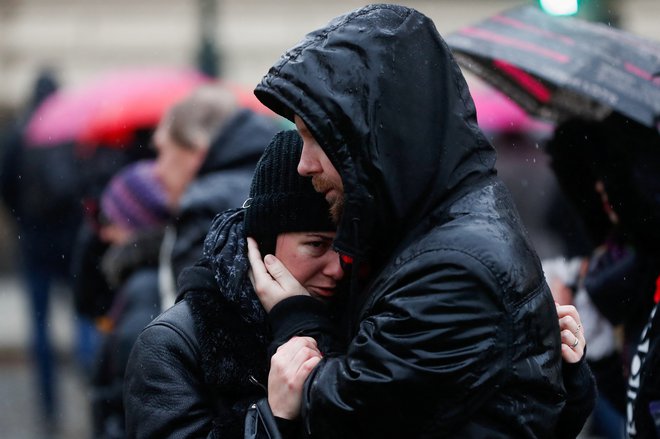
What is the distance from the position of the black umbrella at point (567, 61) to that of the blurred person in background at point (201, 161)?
1.13 meters

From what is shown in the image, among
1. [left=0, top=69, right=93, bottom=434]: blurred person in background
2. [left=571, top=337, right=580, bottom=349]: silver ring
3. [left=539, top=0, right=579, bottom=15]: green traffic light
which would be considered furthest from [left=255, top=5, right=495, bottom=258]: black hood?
[left=0, top=69, right=93, bottom=434]: blurred person in background

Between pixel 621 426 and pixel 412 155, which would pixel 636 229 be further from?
pixel 621 426

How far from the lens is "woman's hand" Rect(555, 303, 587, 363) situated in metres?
2.84

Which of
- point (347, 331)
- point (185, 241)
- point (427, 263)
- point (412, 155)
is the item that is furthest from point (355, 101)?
point (185, 241)

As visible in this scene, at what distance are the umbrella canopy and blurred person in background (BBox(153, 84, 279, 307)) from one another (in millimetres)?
2425

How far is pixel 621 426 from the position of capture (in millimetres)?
5809

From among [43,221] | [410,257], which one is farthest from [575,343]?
[43,221]

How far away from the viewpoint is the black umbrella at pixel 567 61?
375 centimetres

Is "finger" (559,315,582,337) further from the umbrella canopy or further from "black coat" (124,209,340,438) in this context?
the umbrella canopy

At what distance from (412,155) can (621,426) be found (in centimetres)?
359

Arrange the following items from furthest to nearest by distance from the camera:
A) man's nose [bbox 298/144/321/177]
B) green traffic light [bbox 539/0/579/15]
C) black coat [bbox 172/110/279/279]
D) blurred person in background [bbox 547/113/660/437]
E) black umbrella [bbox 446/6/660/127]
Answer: black coat [bbox 172/110/279/279] → green traffic light [bbox 539/0/579/15] → blurred person in background [bbox 547/113/660/437] → black umbrella [bbox 446/6/660/127] → man's nose [bbox 298/144/321/177]

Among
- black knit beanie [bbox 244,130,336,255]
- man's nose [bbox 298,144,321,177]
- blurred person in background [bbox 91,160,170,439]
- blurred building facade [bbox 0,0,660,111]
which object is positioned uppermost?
man's nose [bbox 298,144,321,177]

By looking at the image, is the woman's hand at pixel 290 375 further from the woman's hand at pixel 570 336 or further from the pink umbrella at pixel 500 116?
the pink umbrella at pixel 500 116

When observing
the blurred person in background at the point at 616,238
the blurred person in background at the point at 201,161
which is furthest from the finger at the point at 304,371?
the blurred person in background at the point at 201,161
